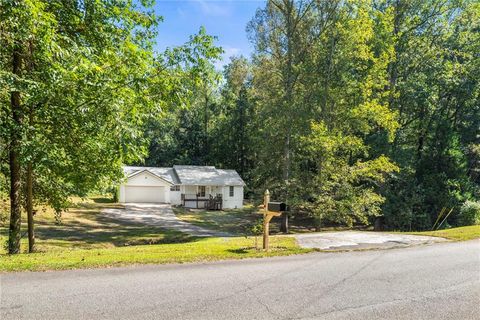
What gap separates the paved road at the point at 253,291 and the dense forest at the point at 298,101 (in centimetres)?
319

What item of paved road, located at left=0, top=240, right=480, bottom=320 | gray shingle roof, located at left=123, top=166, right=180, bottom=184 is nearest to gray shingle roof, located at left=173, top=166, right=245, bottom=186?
gray shingle roof, located at left=123, top=166, right=180, bottom=184

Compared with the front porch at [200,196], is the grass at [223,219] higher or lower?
lower

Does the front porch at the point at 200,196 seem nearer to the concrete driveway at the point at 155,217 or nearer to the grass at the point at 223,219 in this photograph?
the grass at the point at 223,219

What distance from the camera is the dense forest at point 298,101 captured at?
7688 mm

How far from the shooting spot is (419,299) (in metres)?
5.30

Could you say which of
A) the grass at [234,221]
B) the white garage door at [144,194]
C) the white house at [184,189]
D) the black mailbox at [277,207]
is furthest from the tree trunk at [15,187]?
the white garage door at [144,194]

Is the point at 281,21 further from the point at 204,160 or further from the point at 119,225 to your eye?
the point at 204,160

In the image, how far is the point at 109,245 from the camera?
1516cm

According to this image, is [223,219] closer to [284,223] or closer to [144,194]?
[284,223]

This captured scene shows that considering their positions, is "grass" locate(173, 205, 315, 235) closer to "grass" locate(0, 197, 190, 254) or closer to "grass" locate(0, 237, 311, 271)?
"grass" locate(0, 197, 190, 254)

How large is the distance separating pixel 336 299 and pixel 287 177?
15.9 m

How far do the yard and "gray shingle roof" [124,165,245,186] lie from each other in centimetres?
664

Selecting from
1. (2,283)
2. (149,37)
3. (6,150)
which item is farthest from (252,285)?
(149,37)

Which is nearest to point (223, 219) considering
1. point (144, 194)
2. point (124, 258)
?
point (144, 194)
